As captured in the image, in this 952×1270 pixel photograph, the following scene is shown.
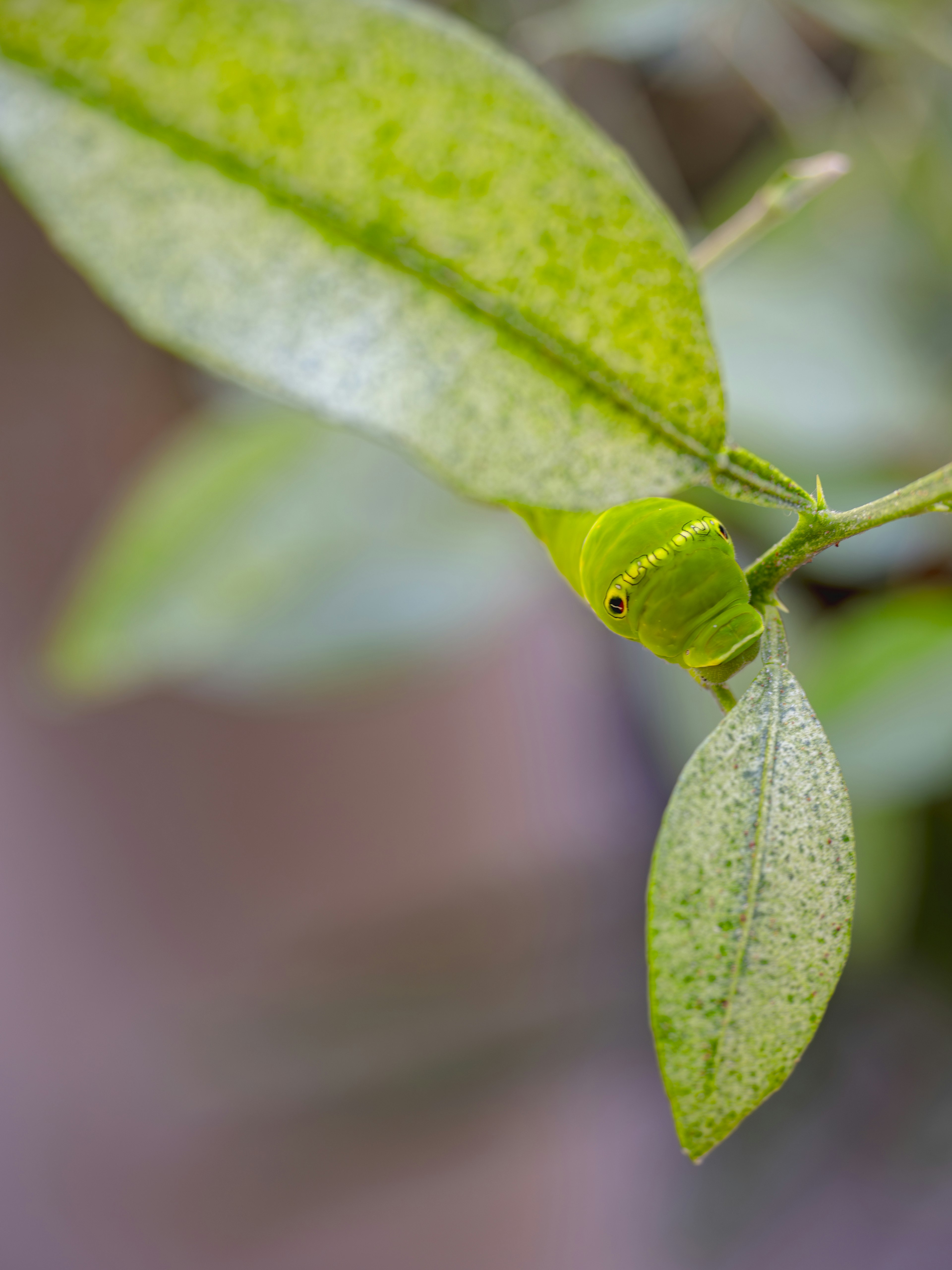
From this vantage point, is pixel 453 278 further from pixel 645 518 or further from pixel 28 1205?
pixel 28 1205

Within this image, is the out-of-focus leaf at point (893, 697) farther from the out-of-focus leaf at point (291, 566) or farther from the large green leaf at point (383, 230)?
the large green leaf at point (383, 230)

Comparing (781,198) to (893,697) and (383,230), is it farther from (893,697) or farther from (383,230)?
(893,697)

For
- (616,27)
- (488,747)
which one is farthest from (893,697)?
(488,747)

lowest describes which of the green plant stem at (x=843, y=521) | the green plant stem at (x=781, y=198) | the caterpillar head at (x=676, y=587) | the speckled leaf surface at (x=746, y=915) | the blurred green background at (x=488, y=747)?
the blurred green background at (x=488, y=747)

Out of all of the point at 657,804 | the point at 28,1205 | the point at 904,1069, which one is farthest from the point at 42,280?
the point at 904,1069

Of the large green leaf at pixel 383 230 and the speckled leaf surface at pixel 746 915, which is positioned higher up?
the large green leaf at pixel 383 230

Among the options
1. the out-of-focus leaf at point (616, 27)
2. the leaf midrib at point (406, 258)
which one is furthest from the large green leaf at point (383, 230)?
the out-of-focus leaf at point (616, 27)
